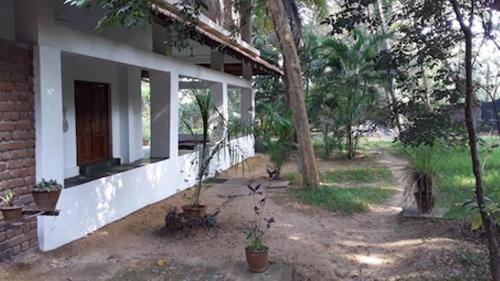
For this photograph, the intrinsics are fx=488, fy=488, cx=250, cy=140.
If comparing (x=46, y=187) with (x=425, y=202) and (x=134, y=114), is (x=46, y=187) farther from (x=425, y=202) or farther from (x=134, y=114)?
(x=134, y=114)

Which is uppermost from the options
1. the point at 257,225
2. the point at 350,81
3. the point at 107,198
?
the point at 350,81

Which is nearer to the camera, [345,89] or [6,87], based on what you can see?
[6,87]

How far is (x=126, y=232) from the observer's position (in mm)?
6035

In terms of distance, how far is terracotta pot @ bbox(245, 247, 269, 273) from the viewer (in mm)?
4484

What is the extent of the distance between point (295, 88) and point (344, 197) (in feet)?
6.83

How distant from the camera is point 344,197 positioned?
27.2 ft

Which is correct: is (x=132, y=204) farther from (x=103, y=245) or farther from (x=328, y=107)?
(x=328, y=107)

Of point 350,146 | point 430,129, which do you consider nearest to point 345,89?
point 350,146

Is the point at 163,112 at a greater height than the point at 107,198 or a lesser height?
greater

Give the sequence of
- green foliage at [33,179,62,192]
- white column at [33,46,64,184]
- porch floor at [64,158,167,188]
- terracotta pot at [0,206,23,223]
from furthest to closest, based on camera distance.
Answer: porch floor at [64,158,167,188]
white column at [33,46,64,184]
green foliage at [33,179,62,192]
terracotta pot at [0,206,23,223]

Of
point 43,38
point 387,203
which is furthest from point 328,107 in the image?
point 43,38

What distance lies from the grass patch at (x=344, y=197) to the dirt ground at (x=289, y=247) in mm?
264

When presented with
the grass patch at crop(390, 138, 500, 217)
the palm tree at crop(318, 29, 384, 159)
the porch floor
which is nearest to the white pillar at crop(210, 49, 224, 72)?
the palm tree at crop(318, 29, 384, 159)

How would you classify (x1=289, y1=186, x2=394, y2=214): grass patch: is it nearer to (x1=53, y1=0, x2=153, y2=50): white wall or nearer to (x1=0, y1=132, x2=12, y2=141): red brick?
(x1=53, y1=0, x2=153, y2=50): white wall
